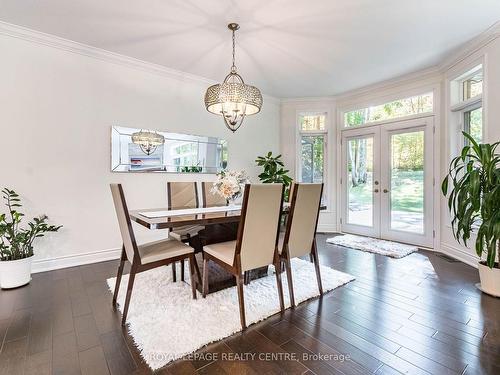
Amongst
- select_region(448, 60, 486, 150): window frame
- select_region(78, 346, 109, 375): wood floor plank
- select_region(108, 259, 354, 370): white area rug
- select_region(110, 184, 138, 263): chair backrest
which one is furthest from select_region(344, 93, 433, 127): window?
select_region(78, 346, 109, 375): wood floor plank

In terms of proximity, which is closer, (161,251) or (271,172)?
(161,251)

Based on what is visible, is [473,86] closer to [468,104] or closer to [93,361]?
[468,104]

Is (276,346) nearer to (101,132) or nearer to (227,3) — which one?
(227,3)

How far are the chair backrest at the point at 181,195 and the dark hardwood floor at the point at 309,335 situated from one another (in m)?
1.17

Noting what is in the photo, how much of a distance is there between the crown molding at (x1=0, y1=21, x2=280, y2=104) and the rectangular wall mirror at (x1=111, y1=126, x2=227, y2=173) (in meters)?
0.93

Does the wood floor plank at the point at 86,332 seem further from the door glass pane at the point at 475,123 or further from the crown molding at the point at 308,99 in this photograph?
the crown molding at the point at 308,99

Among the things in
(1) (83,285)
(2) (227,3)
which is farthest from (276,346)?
(2) (227,3)

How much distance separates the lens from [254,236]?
77.5 inches

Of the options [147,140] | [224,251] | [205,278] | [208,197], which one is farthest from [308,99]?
[205,278]

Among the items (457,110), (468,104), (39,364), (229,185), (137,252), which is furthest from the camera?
(457,110)

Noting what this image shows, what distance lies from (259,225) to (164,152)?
251 cm

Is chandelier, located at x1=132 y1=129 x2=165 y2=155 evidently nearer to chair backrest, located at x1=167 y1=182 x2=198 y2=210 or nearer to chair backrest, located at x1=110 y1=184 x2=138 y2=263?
chair backrest, located at x1=167 y1=182 x2=198 y2=210

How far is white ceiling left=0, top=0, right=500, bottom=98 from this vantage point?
245 centimetres

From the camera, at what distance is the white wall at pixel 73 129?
285 centimetres
